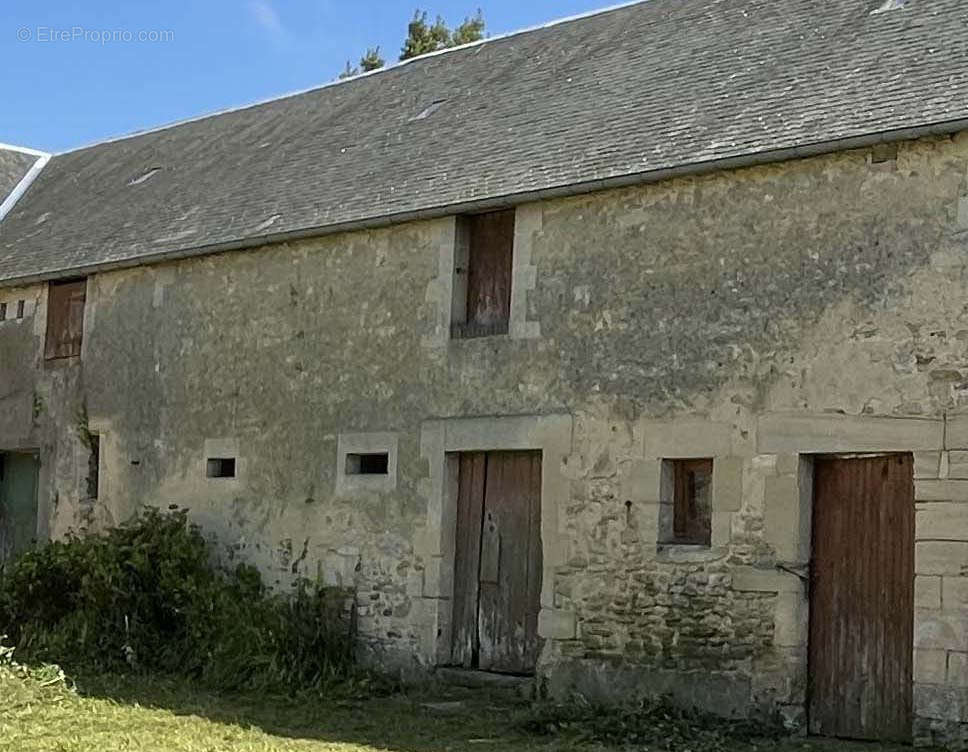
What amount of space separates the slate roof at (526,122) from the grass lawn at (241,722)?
350 centimetres

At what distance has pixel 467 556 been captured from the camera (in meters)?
10.5

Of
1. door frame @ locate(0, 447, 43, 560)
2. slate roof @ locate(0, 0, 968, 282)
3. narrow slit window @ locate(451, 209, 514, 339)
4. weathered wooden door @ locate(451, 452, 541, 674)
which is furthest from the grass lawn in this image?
door frame @ locate(0, 447, 43, 560)

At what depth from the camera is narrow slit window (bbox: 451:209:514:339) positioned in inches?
412

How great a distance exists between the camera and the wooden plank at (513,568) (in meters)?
10.1

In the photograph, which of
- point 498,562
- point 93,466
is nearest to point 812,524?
point 498,562

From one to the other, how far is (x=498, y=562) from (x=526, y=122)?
343 cm

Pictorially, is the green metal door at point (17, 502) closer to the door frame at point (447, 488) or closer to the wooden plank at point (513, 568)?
the door frame at point (447, 488)

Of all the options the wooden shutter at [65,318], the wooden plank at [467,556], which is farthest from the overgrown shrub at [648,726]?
the wooden shutter at [65,318]

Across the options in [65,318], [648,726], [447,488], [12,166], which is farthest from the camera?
[12,166]

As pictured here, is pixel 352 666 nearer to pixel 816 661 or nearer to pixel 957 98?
pixel 816 661

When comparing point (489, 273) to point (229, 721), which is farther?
point (489, 273)

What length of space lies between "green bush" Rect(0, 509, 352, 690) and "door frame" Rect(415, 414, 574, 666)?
0.80 meters

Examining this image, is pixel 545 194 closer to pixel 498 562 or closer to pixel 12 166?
pixel 498 562

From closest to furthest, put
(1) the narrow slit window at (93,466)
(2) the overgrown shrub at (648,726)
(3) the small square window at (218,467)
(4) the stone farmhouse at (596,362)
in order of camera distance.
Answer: (2) the overgrown shrub at (648,726) < (4) the stone farmhouse at (596,362) < (3) the small square window at (218,467) < (1) the narrow slit window at (93,466)
